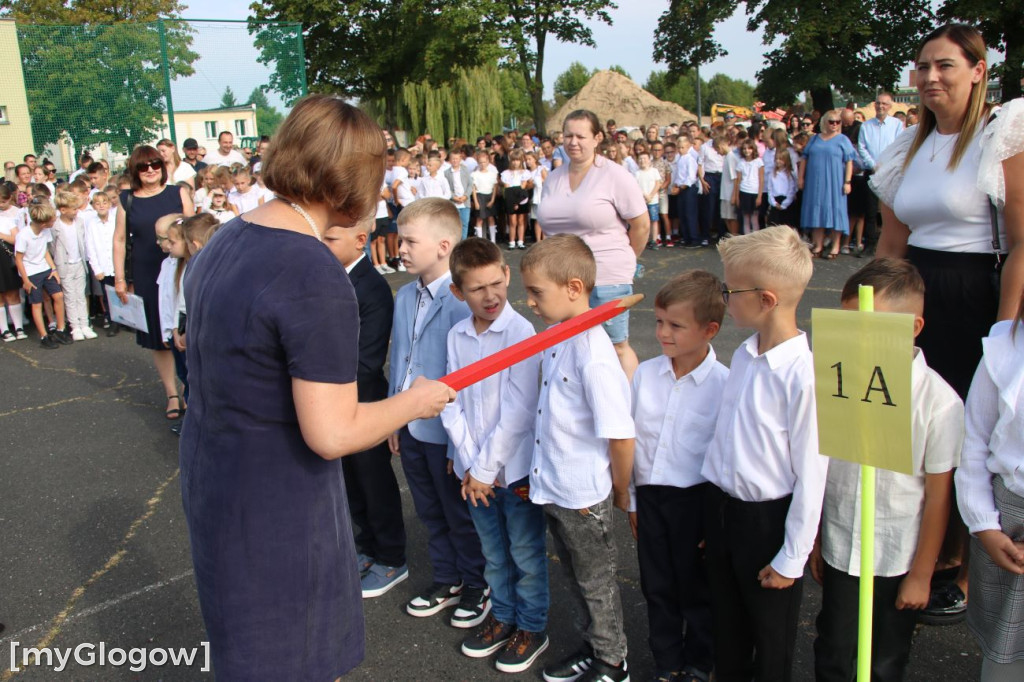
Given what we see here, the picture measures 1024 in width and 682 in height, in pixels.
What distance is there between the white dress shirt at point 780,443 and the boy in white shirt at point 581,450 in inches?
A: 14.9

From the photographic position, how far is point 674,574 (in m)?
2.70

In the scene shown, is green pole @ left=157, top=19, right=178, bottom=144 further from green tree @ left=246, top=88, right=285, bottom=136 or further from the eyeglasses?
the eyeglasses

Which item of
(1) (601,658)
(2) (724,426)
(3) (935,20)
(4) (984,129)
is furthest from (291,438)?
(3) (935,20)

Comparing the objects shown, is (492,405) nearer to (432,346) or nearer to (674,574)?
(432,346)

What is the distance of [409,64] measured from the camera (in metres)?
35.2

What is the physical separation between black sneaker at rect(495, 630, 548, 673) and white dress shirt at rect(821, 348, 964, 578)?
1.18m

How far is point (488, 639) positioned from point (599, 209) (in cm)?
263

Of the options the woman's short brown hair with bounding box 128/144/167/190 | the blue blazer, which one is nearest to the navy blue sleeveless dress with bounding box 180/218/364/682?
the blue blazer

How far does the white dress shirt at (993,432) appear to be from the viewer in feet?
6.80

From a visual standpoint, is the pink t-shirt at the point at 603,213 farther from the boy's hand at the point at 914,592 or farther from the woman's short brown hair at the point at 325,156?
the woman's short brown hair at the point at 325,156

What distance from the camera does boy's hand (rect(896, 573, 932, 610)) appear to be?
7.38 feet

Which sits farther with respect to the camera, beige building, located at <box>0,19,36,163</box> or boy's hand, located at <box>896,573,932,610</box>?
beige building, located at <box>0,19,36,163</box>

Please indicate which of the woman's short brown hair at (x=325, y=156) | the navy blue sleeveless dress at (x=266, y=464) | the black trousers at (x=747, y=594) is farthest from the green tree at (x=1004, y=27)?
the navy blue sleeveless dress at (x=266, y=464)

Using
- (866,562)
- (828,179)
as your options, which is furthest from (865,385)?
(828,179)
